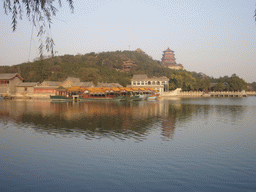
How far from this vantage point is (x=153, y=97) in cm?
5794

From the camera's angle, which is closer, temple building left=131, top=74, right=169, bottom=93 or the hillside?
the hillside

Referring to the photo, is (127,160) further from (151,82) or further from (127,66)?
(127,66)

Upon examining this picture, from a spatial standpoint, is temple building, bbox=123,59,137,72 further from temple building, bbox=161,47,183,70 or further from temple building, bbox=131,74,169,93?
temple building, bbox=161,47,183,70

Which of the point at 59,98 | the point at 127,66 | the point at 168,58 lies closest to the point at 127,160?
the point at 59,98

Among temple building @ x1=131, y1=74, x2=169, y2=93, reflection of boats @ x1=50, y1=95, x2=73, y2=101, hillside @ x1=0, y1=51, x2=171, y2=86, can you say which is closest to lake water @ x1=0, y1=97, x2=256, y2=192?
Answer: reflection of boats @ x1=50, y1=95, x2=73, y2=101

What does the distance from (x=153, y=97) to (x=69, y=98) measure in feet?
61.2

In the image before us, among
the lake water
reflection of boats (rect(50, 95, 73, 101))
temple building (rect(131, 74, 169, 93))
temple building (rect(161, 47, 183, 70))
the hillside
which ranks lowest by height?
the lake water

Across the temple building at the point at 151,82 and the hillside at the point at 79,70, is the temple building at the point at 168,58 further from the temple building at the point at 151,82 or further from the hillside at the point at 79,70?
the temple building at the point at 151,82

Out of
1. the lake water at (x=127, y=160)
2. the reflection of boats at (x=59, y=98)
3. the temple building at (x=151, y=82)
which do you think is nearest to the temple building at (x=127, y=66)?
the temple building at (x=151, y=82)

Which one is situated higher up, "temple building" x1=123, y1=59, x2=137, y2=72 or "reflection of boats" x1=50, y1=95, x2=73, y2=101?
"temple building" x1=123, y1=59, x2=137, y2=72

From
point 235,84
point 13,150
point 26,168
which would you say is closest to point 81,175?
point 26,168

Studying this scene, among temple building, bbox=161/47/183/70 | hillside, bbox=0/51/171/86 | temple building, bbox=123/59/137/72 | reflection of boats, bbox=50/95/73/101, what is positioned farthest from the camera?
temple building, bbox=161/47/183/70

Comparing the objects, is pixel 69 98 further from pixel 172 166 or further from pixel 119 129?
pixel 172 166

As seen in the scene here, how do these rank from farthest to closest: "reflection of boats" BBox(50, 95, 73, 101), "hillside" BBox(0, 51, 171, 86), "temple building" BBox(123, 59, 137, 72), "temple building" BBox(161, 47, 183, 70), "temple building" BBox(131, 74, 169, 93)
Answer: "temple building" BBox(161, 47, 183, 70), "temple building" BBox(123, 59, 137, 72), "temple building" BBox(131, 74, 169, 93), "hillside" BBox(0, 51, 171, 86), "reflection of boats" BBox(50, 95, 73, 101)
